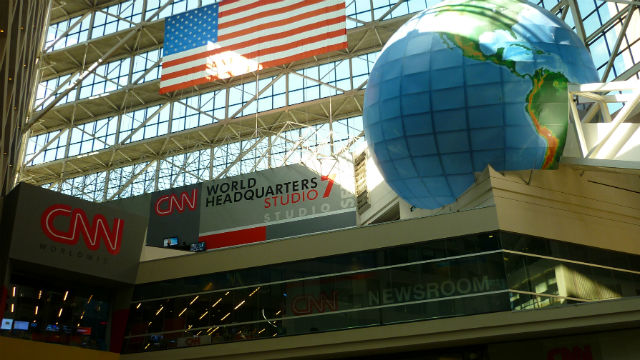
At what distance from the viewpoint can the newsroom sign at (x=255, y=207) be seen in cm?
2723

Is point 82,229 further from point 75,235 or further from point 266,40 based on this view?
point 266,40

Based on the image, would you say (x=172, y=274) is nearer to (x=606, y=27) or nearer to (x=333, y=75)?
(x=606, y=27)

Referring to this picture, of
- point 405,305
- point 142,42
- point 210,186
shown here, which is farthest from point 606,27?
point 142,42

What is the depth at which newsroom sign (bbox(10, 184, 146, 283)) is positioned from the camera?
15.8 meters

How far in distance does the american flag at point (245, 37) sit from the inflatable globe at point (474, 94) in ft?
31.9

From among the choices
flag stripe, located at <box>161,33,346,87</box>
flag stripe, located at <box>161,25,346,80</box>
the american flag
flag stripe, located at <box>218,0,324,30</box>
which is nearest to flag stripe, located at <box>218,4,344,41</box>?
the american flag

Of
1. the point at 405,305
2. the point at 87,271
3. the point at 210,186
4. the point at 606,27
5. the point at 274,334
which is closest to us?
the point at 405,305

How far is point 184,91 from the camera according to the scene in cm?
3919

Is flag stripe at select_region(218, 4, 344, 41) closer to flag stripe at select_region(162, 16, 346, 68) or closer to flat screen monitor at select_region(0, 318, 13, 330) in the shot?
flag stripe at select_region(162, 16, 346, 68)

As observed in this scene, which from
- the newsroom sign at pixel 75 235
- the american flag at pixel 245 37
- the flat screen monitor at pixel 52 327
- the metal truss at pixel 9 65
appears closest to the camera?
the metal truss at pixel 9 65

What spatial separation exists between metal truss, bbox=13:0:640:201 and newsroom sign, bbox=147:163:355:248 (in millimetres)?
4211

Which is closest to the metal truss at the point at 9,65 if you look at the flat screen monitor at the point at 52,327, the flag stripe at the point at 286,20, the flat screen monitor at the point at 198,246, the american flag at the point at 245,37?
the flat screen monitor at the point at 52,327

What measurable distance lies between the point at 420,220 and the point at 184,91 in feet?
91.9

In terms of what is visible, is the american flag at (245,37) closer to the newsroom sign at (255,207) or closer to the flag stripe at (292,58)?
the flag stripe at (292,58)
